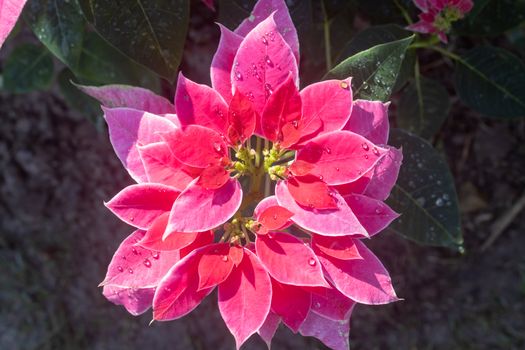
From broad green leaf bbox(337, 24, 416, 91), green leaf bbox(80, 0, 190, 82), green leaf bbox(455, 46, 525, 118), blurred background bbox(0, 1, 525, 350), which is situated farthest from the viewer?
blurred background bbox(0, 1, 525, 350)

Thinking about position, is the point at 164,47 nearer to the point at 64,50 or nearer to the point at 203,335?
the point at 64,50

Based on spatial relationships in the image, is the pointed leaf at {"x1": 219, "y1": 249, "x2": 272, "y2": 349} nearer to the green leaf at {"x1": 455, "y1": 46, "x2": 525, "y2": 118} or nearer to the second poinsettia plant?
the second poinsettia plant

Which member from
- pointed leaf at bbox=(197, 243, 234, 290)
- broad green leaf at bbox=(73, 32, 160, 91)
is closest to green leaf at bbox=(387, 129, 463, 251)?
pointed leaf at bbox=(197, 243, 234, 290)

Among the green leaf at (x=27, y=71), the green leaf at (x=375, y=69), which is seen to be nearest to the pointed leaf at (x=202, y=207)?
the green leaf at (x=375, y=69)

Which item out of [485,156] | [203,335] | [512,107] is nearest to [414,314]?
[485,156]

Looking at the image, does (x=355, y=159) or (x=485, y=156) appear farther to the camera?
(x=485, y=156)
